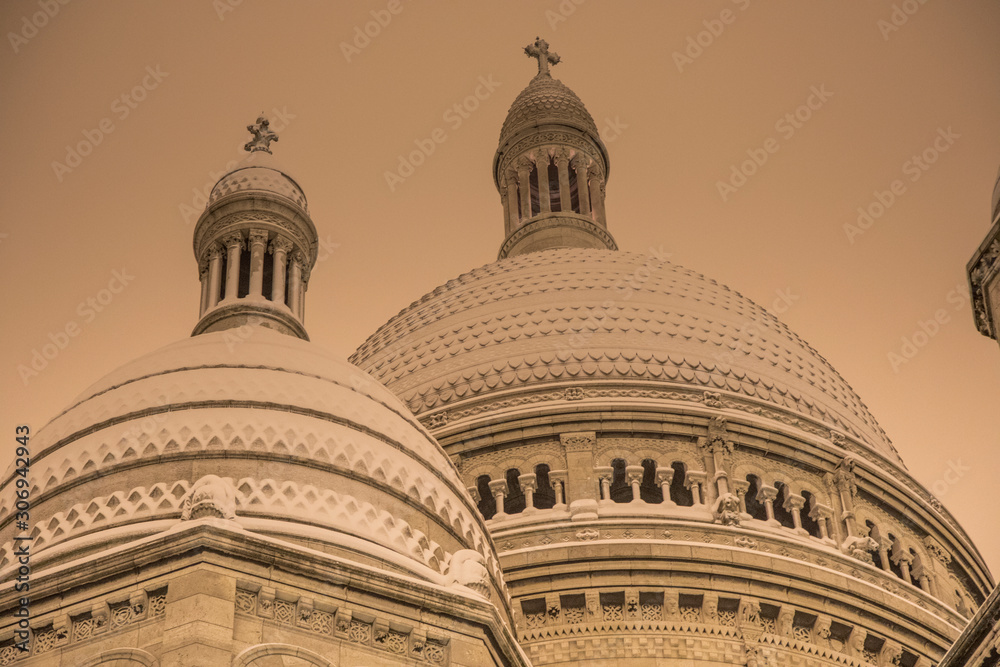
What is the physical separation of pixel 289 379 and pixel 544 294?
1649 centimetres

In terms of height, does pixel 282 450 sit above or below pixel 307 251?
below

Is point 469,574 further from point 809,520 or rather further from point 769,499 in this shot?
point 809,520

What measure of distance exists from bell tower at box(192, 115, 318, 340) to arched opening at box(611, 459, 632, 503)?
7.53m

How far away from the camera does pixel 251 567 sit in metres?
19.6

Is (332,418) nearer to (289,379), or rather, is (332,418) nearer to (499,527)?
(289,379)

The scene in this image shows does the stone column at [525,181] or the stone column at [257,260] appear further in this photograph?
the stone column at [525,181]

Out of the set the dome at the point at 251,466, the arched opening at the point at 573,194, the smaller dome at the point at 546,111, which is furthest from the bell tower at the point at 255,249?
the smaller dome at the point at 546,111

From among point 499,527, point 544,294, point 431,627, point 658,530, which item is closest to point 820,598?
point 658,530

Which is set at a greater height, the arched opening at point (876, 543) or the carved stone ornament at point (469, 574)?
the arched opening at point (876, 543)

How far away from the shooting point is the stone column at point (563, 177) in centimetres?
4806

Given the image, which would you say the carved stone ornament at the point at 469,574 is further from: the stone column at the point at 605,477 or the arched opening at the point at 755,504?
the arched opening at the point at 755,504

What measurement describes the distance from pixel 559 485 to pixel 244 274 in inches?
308

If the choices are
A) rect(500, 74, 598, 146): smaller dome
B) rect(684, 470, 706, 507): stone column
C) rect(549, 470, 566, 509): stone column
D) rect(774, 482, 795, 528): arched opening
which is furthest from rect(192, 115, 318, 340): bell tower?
rect(500, 74, 598, 146): smaller dome

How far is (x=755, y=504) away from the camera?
121 feet
